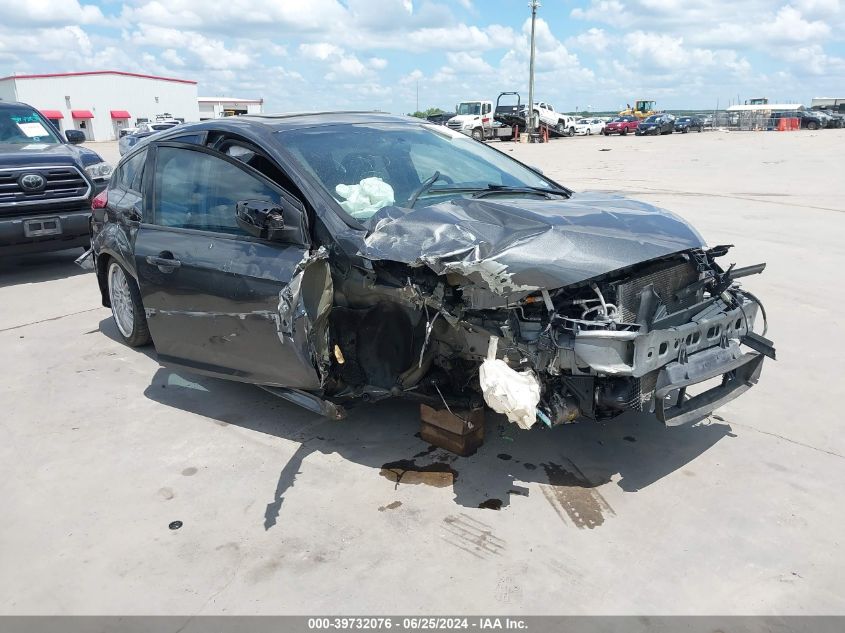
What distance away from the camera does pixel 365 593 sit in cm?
273

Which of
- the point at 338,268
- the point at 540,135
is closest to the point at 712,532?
the point at 338,268

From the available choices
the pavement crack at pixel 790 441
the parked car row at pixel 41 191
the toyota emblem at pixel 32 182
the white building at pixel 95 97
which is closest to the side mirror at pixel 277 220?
the pavement crack at pixel 790 441

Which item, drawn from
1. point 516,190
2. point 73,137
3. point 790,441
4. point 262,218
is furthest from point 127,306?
point 73,137

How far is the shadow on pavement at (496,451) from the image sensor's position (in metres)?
3.44

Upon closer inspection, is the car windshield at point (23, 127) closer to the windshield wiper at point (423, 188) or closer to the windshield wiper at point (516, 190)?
the windshield wiper at point (423, 188)

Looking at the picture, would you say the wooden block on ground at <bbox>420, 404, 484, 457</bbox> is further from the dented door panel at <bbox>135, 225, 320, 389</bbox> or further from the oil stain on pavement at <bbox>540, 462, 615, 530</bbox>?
the dented door panel at <bbox>135, 225, 320, 389</bbox>

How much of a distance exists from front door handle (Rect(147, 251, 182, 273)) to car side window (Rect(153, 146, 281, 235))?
225 mm

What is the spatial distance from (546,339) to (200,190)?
100.0 inches

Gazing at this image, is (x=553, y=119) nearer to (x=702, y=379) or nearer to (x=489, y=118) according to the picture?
(x=489, y=118)

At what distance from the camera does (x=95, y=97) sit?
70688 mm

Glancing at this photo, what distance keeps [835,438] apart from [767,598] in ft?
5.38

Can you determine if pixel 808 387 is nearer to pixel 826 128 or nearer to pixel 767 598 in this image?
pixel 767 598

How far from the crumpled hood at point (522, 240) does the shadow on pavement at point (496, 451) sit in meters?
1.10

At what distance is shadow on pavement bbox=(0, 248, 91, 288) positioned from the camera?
8.28 meters
